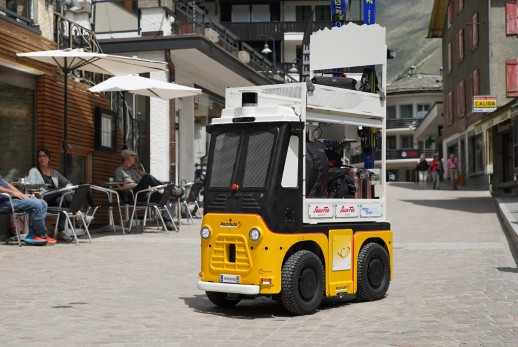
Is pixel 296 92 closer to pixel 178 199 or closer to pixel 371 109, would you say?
pixel 371 109

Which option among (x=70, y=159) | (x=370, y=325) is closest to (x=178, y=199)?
(x=70, y=159)

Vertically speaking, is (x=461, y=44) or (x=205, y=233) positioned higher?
(x=461, y=44)

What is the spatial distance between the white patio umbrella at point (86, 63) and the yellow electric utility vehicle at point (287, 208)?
7.32m

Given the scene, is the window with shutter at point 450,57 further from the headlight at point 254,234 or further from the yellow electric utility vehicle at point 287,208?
the headlight at point 254,234

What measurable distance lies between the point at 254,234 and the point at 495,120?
83.7ft

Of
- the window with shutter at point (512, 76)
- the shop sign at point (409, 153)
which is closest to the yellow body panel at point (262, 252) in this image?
the window with shutter at point (512, 76)

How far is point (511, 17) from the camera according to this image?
31.5 metres

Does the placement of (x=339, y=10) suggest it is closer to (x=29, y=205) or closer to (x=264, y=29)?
(x=29, y=205)

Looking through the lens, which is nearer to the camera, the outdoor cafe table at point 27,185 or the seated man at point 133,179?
the outdoor cafe table at point 27,185

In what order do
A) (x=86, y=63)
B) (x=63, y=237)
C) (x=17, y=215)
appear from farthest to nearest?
(x=86, y=63) < (x=63, y=237) < (x=17, y=215)

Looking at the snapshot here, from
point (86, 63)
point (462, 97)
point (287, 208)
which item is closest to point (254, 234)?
point (287, 208)

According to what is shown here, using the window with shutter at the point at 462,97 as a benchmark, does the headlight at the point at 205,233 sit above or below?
below

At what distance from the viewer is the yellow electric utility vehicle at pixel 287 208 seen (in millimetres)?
7387

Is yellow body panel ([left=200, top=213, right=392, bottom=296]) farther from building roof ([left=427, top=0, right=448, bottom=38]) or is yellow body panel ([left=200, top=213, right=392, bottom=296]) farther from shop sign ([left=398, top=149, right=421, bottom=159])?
shop sign ([left=398, top=149, right=421, bottom=159])
